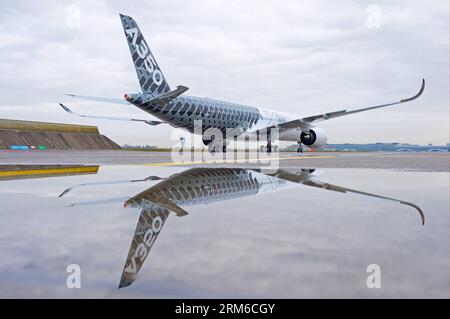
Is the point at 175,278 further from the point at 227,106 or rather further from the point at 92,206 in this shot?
the point at 227,106

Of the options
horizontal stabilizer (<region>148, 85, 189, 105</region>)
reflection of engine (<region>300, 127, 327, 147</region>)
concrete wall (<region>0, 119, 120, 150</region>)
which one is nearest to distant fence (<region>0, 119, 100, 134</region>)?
concrete wall (<region>0, 119, 120, 150</region>)

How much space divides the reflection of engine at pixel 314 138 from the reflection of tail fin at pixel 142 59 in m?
14.3

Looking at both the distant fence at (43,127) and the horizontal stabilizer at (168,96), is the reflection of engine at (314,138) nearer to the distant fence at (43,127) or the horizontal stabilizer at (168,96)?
the horizontal stabilizer at (168,96)

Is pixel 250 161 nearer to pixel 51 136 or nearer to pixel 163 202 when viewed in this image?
pixel 163 202

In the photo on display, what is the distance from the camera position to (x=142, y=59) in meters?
21.7

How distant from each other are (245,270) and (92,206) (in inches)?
118

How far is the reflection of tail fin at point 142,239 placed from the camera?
2.31m

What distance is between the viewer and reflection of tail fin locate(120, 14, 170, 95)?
21469 mm

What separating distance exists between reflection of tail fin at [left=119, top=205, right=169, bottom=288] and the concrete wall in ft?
275

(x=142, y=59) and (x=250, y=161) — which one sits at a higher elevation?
(x=142, y=59)

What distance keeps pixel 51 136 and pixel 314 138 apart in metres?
74.5

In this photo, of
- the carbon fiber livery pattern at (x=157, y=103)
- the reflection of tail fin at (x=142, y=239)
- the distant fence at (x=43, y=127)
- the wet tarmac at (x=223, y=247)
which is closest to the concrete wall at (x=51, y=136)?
the distant fence at (x=43, y=127)

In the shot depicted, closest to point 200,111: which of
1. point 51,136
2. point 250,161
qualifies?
point 250,161

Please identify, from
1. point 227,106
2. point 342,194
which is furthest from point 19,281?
point 227,106
